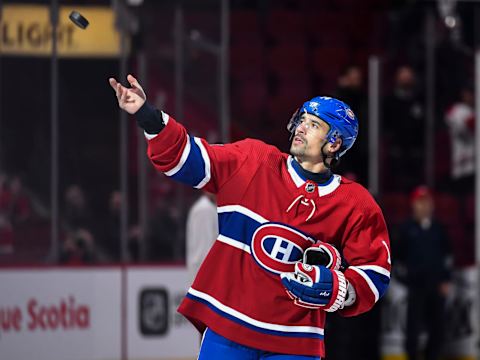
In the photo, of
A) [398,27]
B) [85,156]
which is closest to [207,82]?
[85,156]

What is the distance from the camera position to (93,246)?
7.01 metres

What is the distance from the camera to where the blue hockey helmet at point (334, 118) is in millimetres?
3475

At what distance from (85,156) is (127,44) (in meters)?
0.67

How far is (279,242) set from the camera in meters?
3.37

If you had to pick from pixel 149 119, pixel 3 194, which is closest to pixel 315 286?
pixel 149 119

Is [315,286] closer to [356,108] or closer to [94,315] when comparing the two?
[94,315]

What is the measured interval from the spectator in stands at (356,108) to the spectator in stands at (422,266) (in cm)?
40

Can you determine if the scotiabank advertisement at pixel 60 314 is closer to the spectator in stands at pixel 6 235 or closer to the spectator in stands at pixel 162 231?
the spectator in stands at pixel 6 235

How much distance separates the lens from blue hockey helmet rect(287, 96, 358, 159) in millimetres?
3475

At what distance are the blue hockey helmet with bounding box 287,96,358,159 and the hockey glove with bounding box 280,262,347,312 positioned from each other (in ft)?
1.24

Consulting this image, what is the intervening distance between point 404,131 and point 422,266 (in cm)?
96

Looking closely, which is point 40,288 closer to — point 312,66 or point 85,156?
point 85,156

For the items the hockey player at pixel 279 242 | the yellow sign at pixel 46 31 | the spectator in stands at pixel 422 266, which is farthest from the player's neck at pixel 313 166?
the spectator in stands at pixel 422 266

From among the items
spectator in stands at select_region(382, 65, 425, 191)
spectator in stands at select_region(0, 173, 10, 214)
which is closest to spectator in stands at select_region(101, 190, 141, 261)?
spectator in stands at select_region(0, 173, 10, 214)
